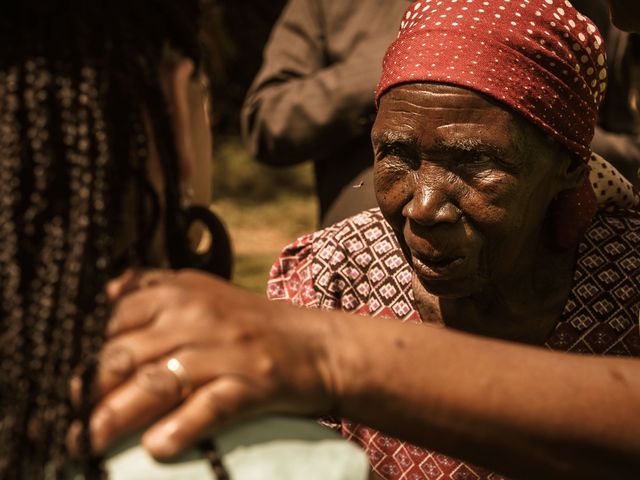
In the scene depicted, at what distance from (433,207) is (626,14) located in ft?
2.24

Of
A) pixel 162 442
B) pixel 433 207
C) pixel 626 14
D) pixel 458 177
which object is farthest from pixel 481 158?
pixel 162 442

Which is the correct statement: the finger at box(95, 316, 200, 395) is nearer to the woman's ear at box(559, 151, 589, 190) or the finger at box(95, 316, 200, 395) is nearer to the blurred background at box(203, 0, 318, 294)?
the woman's ear at box(559, 151, 589, 190)

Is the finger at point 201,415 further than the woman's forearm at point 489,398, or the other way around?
the woman's forearm at point 489,398

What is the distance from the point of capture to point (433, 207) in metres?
2.38

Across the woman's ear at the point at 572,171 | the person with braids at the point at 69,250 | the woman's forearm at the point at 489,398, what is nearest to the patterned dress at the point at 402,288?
the woman's ear at the point at 572,171

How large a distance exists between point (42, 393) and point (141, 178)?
1.14ft

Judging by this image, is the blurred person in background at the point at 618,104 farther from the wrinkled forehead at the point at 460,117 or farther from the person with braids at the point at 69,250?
the person with braids at the point at 69,250

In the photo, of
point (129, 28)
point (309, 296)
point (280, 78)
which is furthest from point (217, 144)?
point (129, 28)

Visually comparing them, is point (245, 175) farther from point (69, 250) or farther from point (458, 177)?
point (69, 250)

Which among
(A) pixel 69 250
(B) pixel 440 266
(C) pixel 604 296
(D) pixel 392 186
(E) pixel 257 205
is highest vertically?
(A) pixel 69 250

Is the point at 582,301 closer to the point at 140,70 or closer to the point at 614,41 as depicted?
the point at 614,41

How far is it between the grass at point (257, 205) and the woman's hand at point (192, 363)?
5796 mm

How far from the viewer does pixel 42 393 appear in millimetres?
1262

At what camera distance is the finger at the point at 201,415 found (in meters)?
1.26
